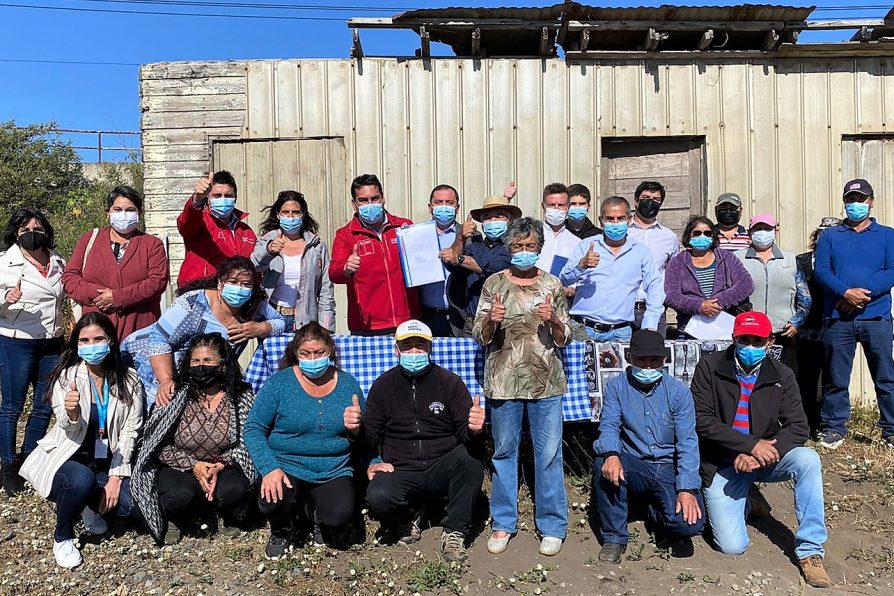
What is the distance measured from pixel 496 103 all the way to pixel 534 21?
2.99ft

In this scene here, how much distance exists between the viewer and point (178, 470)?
4555mm

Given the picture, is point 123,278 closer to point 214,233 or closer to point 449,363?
point 214,233

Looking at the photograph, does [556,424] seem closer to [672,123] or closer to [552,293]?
[552,293]

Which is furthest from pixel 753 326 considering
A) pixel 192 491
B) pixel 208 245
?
pixel 208 245

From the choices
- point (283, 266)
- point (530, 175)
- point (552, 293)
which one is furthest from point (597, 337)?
point (530, 175)

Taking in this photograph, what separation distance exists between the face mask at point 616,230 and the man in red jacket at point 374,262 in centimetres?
157

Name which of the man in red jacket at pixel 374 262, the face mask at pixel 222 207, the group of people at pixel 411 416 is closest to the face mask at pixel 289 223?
the group of people at pixel 411 416

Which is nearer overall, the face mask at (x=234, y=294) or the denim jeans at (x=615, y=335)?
the face mask at (x=234, y=294)

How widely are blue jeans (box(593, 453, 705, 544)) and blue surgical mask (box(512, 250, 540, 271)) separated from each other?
4.26 feet

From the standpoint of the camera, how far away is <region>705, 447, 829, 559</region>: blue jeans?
13.8 feet

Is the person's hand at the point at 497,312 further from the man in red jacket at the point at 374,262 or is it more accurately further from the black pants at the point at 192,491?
the black pants at the point at 192,491

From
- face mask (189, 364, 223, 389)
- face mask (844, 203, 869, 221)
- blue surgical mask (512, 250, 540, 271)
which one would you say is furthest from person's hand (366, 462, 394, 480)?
face mask (844, 203, 869, 221)

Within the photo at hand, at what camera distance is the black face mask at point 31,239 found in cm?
532

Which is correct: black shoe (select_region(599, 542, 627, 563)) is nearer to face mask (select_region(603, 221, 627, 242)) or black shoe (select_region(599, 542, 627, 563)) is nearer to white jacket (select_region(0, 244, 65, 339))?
face mask (select_region(603, 221, 627, 242))
